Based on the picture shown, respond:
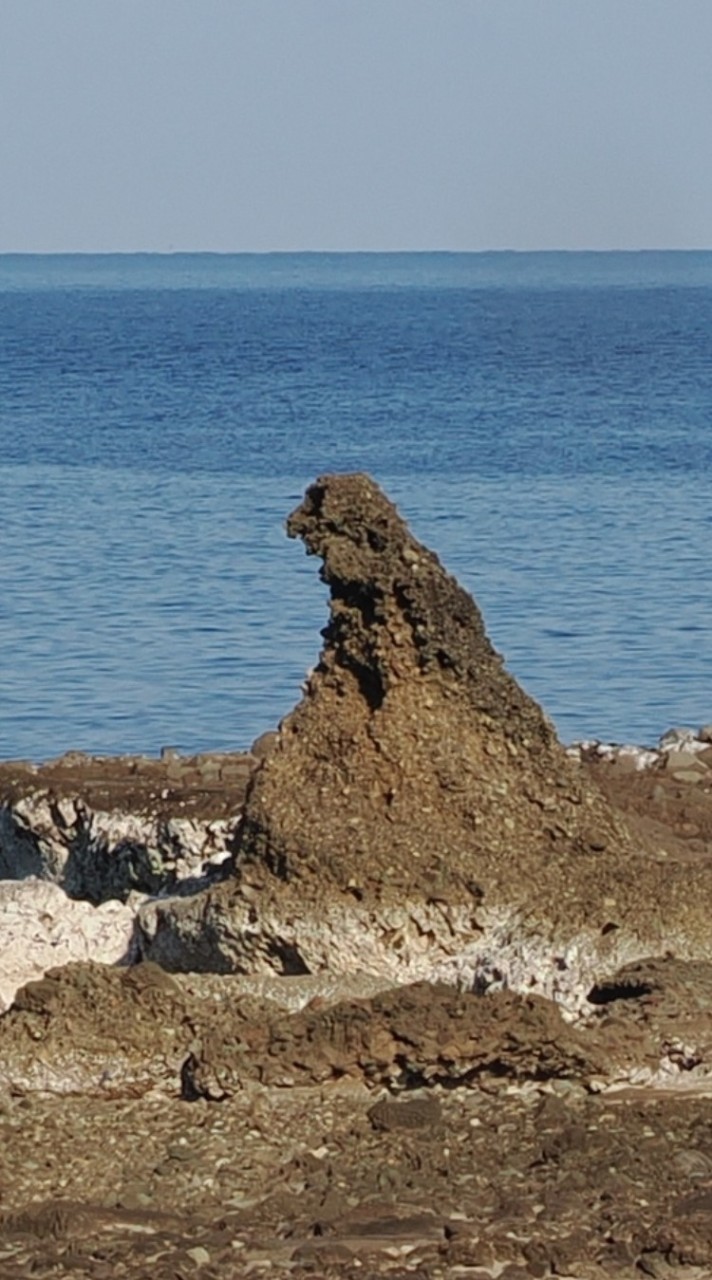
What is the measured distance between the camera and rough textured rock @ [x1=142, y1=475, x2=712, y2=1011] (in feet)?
29.0

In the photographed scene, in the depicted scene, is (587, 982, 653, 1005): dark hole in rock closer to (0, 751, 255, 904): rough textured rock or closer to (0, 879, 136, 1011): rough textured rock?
(0, 879, 136, 1011): rough textured rock

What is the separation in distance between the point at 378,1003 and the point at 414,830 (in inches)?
54.2

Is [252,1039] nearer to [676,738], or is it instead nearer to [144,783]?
[144,783]

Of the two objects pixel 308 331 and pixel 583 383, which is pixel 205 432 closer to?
pixel 583 383

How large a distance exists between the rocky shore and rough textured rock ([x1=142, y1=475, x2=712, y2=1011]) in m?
0.01

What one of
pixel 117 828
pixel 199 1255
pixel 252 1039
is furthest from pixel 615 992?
pixel 117 828

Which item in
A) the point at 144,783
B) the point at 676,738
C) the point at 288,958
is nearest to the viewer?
the point at 288,958

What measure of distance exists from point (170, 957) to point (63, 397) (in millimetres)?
54871

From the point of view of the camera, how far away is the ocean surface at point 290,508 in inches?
827

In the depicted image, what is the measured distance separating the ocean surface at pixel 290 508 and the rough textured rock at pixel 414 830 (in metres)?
8.91

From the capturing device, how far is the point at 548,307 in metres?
130

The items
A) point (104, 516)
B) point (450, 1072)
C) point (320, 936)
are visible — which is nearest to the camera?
point (450, 1072)

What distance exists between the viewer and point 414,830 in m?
9.30

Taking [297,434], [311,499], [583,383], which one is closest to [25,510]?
[297,434]
